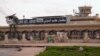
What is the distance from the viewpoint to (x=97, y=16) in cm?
6762

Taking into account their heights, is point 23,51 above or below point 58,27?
below

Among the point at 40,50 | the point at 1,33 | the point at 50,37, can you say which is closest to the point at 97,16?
the point at 1,33

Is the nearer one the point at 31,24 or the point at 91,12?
the point at 31,24

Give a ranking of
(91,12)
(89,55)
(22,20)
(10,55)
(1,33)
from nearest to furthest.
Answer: (89,55) → (10,55) → (1,33) → (22,20) → (91,12)

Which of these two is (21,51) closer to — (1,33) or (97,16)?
(1,33)

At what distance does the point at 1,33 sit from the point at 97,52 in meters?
35.5

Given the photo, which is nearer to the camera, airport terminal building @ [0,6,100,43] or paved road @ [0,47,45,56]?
paved road @ [0,47,45,56]

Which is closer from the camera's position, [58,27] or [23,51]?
[23,51]

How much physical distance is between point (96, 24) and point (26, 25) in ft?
39.4

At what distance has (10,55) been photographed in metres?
27.5

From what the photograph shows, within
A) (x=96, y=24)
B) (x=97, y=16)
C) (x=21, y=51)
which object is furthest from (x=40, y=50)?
(x=97, y=16)

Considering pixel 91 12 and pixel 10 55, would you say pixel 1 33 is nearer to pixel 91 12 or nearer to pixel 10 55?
pixel 91 12

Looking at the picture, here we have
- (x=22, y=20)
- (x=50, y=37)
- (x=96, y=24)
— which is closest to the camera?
(x=50, y=37)

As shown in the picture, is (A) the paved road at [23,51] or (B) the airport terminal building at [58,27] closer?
(A) the paved road at [23,51]
